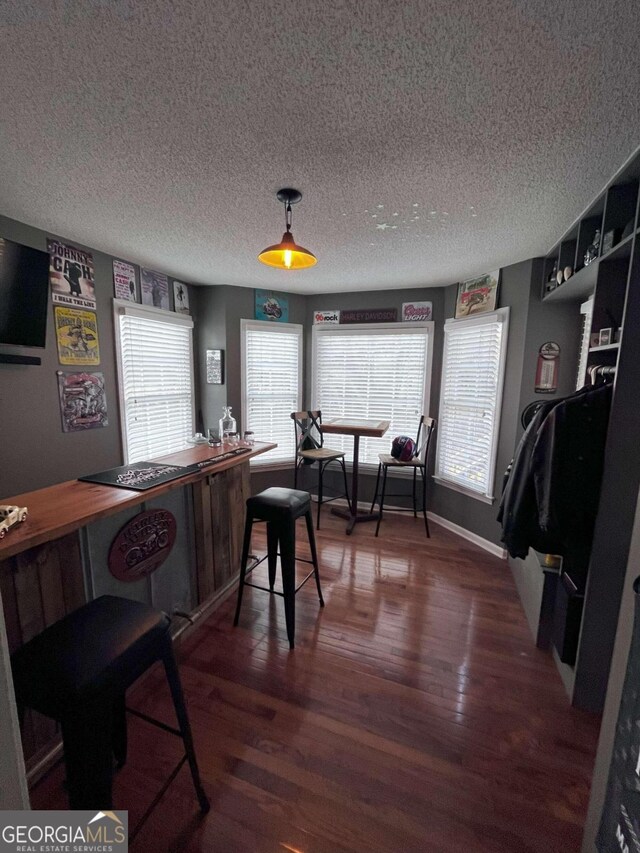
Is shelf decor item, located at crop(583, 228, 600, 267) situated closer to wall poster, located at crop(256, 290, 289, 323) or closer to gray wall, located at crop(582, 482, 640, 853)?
gray wall, located at crop(582, 482, 640, 853)

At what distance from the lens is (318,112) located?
1.28 metres

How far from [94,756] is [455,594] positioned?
2.30m

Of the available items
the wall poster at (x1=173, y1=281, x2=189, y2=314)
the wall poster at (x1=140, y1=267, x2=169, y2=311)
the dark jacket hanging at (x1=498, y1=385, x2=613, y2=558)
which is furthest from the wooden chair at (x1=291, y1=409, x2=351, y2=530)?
the dark jacket hanging at (x1=498, y1=385, x2=613, y2=558)

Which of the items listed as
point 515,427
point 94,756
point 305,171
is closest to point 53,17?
point 305,171

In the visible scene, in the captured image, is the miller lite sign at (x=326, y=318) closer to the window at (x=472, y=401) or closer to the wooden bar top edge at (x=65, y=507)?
the window at (x=472, y=401)

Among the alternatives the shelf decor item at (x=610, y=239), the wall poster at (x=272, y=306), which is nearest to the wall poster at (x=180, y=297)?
the wall poster at (x=272, y=306)

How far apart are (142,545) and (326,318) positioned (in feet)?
10.5

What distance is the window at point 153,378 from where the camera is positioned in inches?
123

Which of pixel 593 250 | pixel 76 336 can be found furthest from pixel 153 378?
pixel 593 250

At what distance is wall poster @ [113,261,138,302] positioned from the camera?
2978mm

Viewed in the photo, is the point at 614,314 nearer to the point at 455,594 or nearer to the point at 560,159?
the point at 560,159

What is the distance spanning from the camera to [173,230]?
237cm

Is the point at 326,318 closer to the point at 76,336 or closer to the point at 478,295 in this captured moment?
the point at 478,295

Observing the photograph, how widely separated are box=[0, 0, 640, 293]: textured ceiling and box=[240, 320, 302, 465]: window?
5.77 feet
